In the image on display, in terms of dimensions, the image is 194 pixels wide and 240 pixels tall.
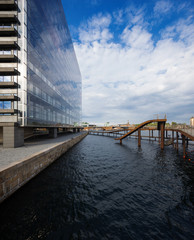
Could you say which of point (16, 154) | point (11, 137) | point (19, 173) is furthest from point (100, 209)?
point (11, 137)

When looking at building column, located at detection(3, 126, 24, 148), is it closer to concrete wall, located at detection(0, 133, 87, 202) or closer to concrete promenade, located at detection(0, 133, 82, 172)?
concrete promenade, located at detection(0, 133, 82, 172)

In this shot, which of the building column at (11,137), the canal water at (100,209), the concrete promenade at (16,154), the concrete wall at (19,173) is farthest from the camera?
the building column at (11,137)

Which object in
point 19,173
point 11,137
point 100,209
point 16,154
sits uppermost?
point 11,137

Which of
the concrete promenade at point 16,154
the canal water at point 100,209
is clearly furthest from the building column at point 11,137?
the canal water at point 100,209

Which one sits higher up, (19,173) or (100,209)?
(19,173)

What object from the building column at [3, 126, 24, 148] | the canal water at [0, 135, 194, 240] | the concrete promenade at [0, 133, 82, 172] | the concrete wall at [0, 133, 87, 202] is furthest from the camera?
the building column at [3, 126, 24, 148]

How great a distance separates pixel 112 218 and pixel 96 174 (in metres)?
5.11

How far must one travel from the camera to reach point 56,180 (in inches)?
346

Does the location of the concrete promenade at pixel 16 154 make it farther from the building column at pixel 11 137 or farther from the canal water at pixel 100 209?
the canal water at pixel 100 209

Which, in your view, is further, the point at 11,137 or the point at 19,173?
the point at 11,137

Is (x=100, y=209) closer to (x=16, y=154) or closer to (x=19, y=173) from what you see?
(x=19, y=173)

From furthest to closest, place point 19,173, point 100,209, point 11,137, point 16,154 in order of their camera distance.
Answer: point 11,137 < point 16,154 < point 19,173 < point 100,209

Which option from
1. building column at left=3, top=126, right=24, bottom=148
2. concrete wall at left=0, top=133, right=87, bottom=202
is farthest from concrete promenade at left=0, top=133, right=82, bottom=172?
building column at left=3, top=126, right=24, bottom=148

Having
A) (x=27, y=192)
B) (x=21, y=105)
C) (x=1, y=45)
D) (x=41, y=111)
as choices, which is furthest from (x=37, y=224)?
(x=1, y=45)
